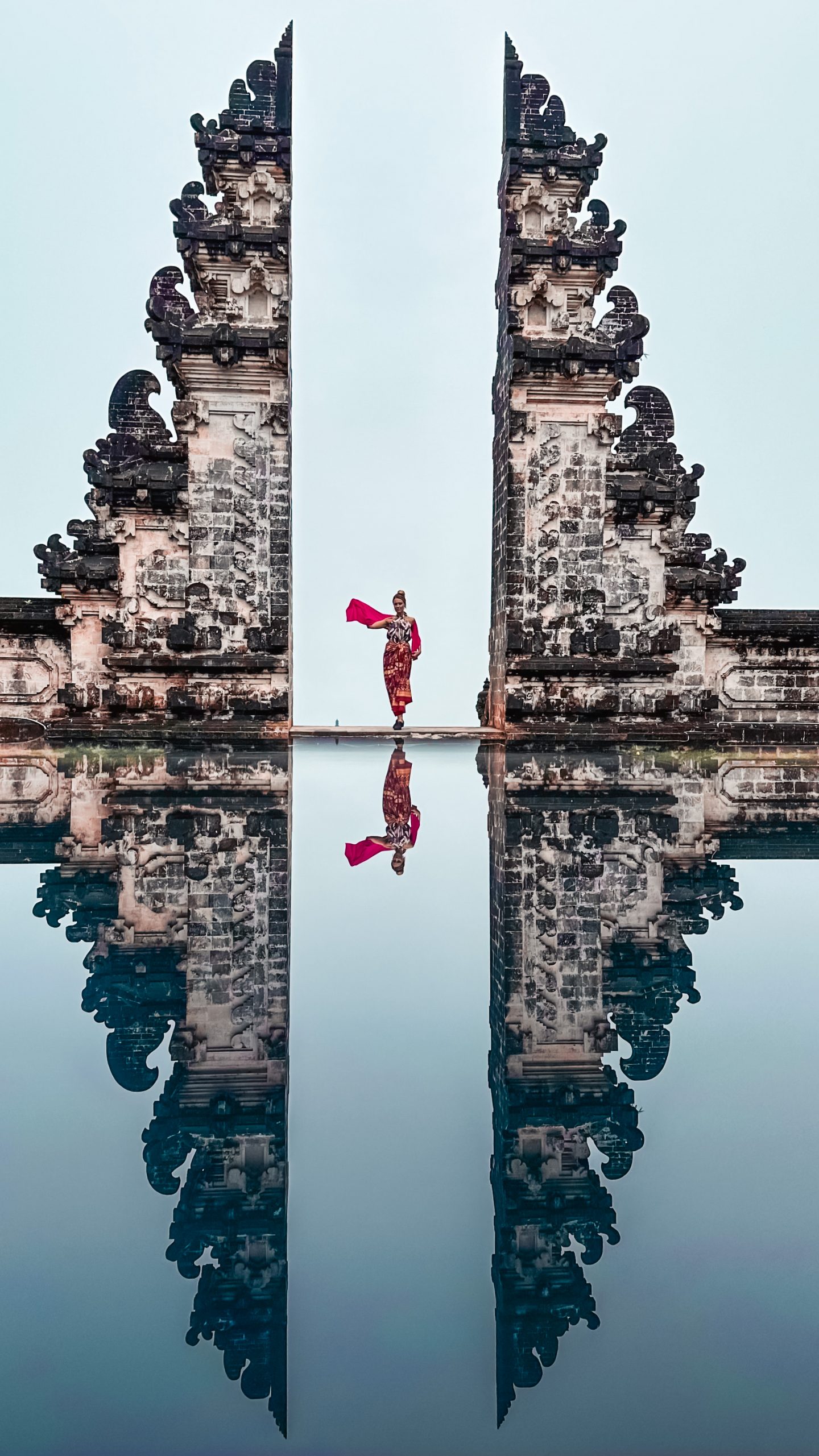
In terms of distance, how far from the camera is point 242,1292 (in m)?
1.33

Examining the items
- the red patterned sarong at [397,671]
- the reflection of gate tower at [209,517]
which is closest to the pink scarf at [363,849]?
the reflection of gate tower at [209,517]

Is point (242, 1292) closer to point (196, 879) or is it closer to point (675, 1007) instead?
point (675, 1007)

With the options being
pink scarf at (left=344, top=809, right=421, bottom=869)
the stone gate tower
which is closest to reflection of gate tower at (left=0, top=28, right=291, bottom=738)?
the stone gate tower

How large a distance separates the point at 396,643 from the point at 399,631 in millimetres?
168

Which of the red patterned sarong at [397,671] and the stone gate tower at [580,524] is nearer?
the stone gate tower at [580,524]

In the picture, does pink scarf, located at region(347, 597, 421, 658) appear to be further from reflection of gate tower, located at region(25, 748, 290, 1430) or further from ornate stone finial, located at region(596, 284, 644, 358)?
reflection of gate tower, located at region(25, 748, 290, 1430)

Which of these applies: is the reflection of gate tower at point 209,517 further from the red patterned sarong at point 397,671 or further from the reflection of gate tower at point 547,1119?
the reflection of gate tower at point 547,1119

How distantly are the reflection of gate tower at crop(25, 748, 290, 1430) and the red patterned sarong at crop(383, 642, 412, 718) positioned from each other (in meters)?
9.92

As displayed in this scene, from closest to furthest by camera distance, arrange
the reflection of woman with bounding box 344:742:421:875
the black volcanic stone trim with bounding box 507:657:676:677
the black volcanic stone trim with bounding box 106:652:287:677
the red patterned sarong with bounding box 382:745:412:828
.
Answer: the reflection of woman with bounding box 344:742:421:875 < the red patterned sarong with bounding box 382:745:412:828 < the black volcanic stone trim with bounding box 106:652:287:677 < the black volcanic stone trim with bounding box 507:657:676:677

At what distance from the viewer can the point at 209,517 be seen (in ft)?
45.8

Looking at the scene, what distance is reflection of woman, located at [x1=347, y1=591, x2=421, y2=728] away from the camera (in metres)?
15.8

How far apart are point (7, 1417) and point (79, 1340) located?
0.39ft

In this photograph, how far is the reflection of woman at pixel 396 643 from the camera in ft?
51.8

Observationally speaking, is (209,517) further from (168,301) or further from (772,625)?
(772,625)
